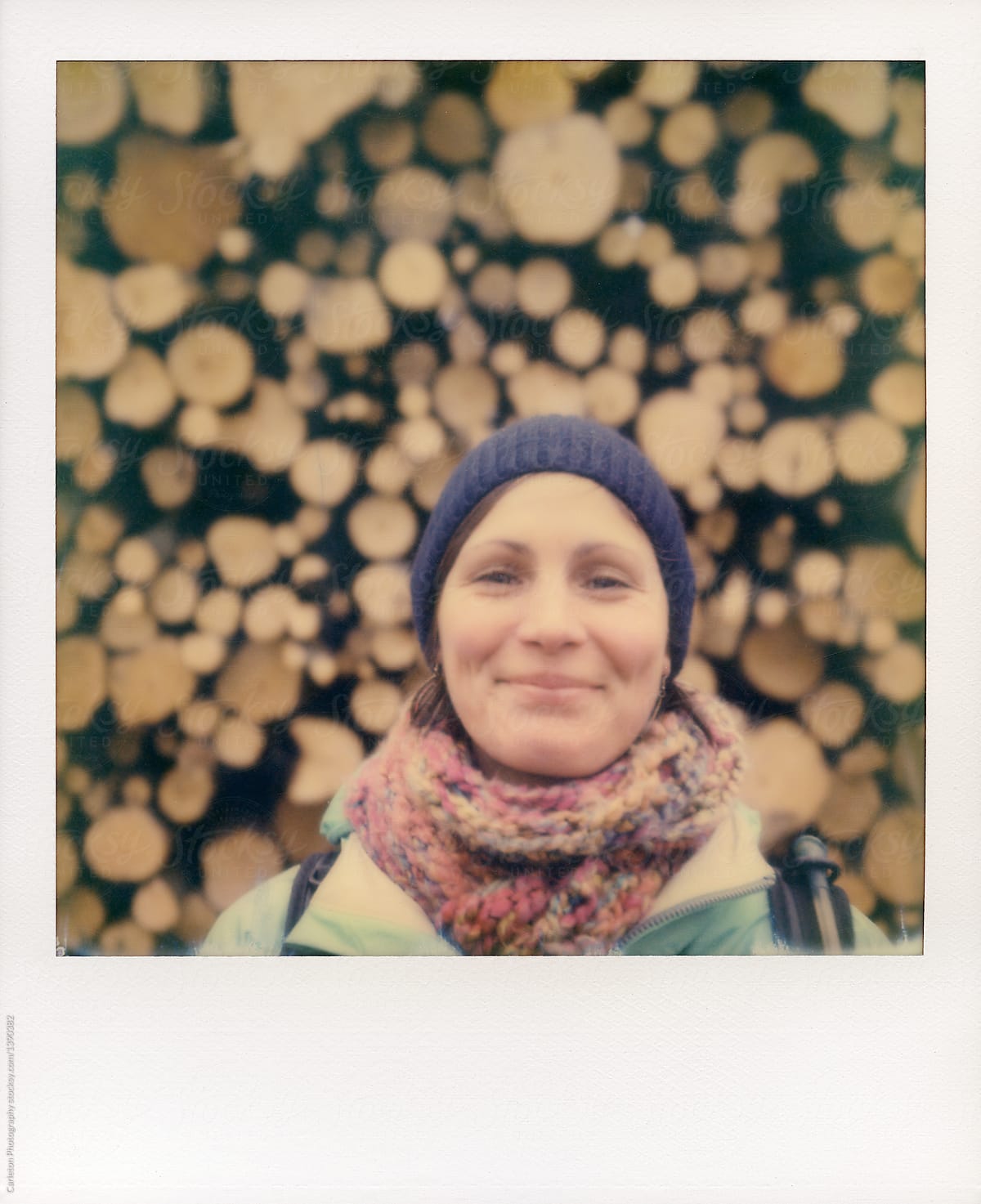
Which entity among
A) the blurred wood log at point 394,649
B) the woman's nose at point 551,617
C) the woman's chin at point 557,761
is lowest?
the woman's chin at point 557,761

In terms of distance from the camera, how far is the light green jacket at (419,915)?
3.57 feet

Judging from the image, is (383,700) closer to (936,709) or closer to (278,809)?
(278,809)

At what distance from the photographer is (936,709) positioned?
112 cm

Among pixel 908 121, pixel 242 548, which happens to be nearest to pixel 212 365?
pixel 242 548

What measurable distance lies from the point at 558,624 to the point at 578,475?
0.56ft

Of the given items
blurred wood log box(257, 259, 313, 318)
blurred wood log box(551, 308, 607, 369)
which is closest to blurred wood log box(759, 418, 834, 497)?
blurred wood log box(551, 308, 607, 369)

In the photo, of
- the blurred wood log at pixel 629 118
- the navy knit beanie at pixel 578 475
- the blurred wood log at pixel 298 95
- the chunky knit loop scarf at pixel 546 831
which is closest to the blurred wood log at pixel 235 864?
the chunky knit loop scarf at pixel 546 831

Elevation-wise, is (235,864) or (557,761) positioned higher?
(557,761)

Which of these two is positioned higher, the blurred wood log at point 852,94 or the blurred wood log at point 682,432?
the blurred wood log at point 852,94

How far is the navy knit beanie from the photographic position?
108 cm

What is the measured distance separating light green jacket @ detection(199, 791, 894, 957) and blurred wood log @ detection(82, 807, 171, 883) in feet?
0.35

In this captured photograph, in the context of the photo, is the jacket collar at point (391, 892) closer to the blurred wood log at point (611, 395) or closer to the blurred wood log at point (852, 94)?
the blurred wood log at point (611, 395)

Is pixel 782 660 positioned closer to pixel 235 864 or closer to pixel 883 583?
pixel 883 583

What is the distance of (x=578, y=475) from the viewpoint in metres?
1.08
